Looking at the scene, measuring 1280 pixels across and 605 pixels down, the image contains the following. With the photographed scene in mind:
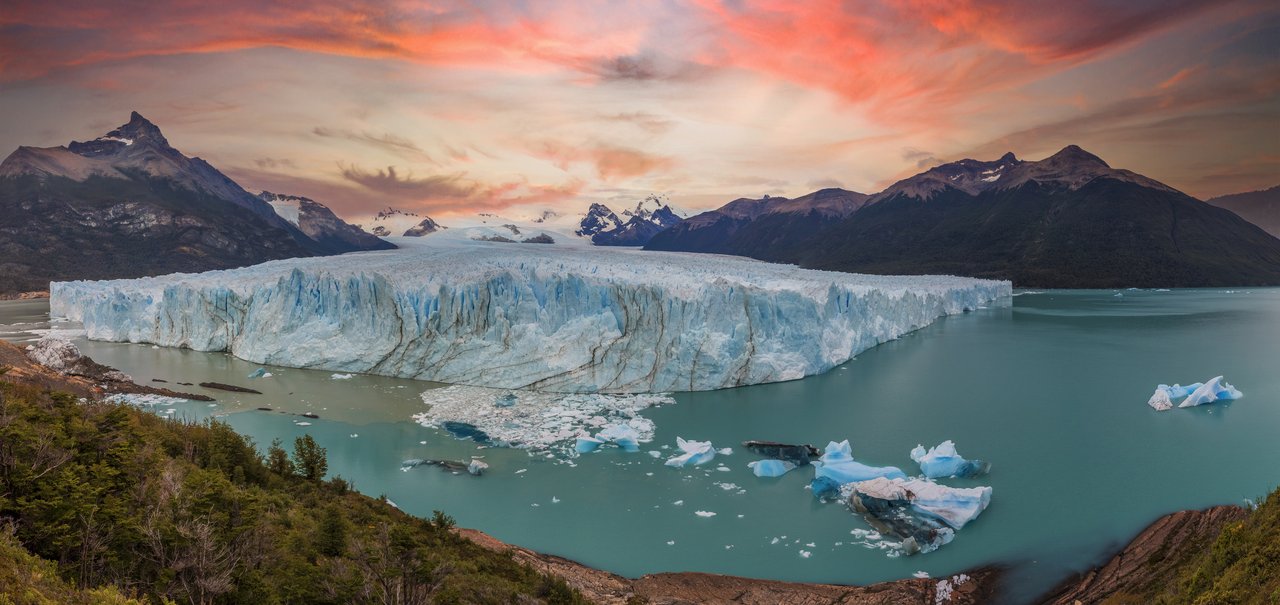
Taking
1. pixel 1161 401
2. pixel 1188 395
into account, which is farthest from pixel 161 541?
pixel 1188 395

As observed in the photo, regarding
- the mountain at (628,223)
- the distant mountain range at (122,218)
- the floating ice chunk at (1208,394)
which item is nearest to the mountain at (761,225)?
the mountain at (628,223)

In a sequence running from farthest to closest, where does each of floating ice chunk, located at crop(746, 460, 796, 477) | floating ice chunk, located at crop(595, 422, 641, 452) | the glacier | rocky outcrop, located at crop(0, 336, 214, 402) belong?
the glacier, rocky outcrop, located at crop(0, 336, 214, 402), floating ice chunk, located at crop(595, 422, 641, 452), floating ice chunk, located at crop(746, 460, 796, 477)

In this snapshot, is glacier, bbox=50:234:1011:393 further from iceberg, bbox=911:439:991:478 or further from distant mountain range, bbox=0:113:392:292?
distant mountain range, bbox=0:113:392:292

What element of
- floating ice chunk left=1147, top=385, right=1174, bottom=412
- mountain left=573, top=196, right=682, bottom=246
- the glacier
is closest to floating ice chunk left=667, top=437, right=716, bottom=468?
the glacier

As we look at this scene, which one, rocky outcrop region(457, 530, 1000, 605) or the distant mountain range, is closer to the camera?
rocky outcrop region(457, 530, 1000, 605)

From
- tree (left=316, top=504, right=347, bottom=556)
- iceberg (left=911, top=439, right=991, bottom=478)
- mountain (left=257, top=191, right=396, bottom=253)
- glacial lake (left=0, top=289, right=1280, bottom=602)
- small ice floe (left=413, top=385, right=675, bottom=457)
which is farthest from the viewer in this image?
mountain (left=257, top=191, right=396, bottom=253)

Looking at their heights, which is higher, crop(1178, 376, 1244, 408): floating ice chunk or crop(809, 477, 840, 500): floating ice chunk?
crop(1178, 376, 1244, 408): floating ice chunk

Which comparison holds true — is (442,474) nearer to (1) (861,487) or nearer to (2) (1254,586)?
(1) (861,487)

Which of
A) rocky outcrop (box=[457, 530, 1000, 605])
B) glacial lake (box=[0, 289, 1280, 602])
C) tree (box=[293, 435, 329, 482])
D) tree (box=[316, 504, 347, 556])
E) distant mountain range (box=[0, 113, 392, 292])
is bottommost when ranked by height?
rocky outcrop (box=[457, 530, 1000, 605])
